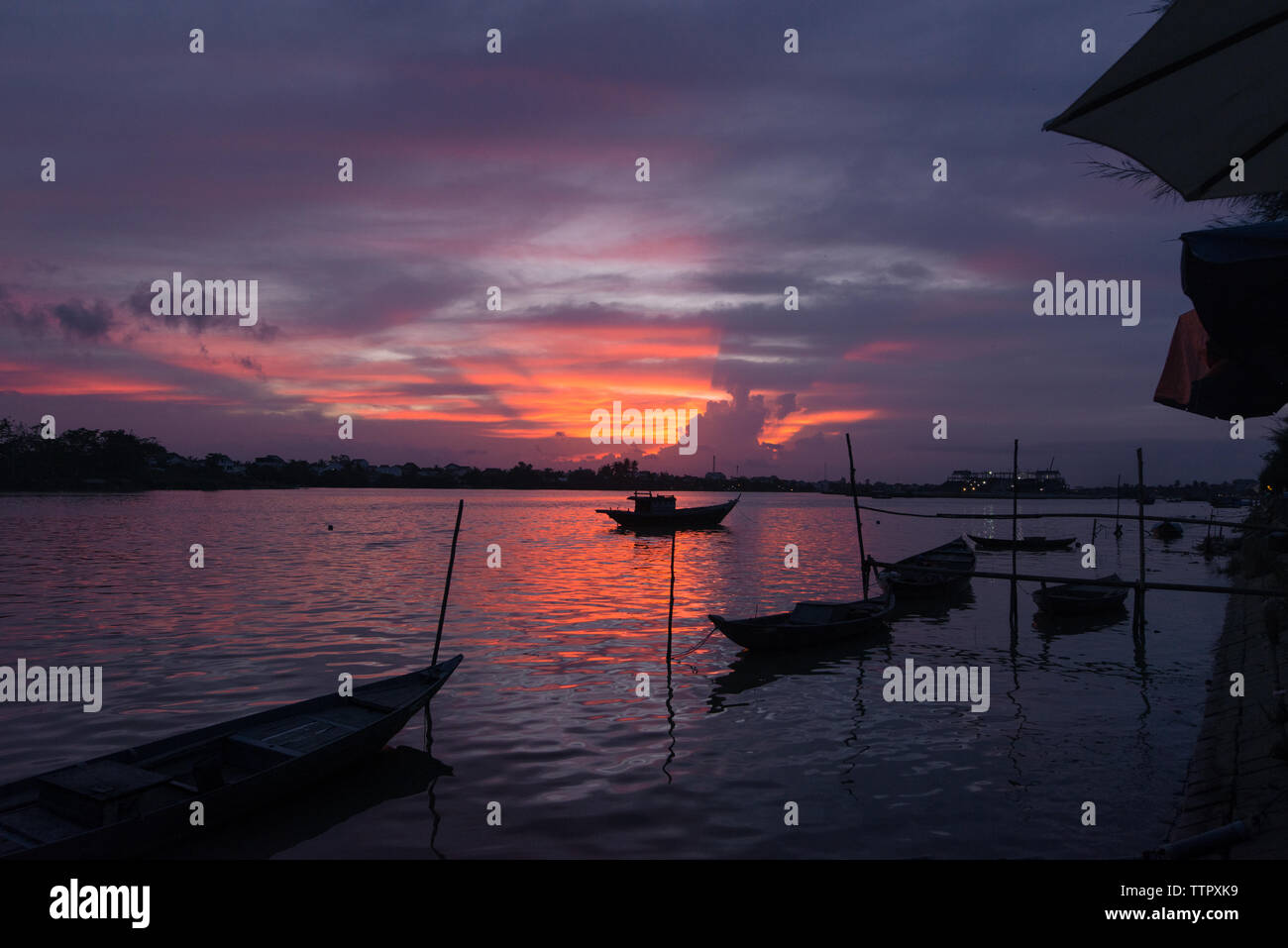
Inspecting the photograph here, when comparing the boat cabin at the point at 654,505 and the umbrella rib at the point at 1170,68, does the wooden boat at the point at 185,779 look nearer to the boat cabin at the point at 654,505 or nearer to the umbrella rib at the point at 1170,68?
the umbrella rib at the point at 1170,68

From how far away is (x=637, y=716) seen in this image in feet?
45.0

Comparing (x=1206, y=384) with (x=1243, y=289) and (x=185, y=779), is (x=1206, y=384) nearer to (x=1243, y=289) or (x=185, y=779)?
(x=1243, y=289)

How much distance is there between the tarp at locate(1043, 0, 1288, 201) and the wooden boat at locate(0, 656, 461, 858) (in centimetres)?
1004

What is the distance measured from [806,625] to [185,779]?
12.9 metres

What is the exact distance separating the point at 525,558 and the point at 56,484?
143356 millimetres

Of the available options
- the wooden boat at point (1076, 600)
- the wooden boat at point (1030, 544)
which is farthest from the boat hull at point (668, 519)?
the wooden boat at point (1076, 600)

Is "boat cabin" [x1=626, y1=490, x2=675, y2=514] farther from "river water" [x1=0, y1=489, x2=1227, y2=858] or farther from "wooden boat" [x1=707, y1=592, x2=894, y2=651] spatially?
"wooden boat" [x1=707, y1=592, x2=894, y2=651]

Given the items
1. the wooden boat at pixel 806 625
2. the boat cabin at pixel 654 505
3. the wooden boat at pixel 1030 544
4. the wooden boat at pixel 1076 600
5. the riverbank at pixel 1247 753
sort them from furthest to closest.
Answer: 1. the boat cabin at pixel 654 505
2. the wooden boat at pixel 1030 544
3. the wooden boat at pixel 1076 600
4. the wooden boat at pixel 806 625
5. the riverbank at pixel 1247 753

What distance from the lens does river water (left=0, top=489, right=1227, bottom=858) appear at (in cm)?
913

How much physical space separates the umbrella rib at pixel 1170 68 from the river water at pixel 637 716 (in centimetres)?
749

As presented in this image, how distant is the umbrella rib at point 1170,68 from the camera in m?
4.22

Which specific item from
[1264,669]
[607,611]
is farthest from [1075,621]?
[607,611]

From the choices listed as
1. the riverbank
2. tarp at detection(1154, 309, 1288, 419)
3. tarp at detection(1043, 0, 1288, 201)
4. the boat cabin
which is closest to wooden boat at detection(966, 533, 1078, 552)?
the boat cabin
